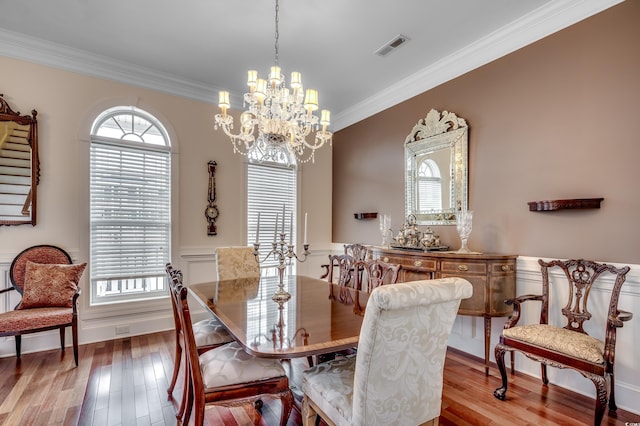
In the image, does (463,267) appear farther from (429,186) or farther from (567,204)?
(429,186)

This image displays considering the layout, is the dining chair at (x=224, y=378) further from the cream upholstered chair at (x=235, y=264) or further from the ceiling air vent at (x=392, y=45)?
the ceiling air vent at (x=392, y=45)

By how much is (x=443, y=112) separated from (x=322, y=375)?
301 centimetres

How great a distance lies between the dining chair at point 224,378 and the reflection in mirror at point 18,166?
101 inches

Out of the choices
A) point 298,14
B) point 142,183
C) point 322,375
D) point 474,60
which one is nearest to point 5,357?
point 142,183

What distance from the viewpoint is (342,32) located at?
2924mm

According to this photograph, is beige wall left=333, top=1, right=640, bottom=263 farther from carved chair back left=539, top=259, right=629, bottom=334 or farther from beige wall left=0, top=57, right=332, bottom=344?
beige wall left=0, top=57, right=332, bottom=344

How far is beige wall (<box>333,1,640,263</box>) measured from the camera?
7.34ft

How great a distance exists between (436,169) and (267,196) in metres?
2.39

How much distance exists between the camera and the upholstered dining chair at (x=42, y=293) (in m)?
2.60

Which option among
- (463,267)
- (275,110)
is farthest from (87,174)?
(463,267)

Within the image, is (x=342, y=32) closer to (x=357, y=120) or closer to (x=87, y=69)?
(x=357, y=120)

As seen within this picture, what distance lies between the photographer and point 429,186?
11.8ft

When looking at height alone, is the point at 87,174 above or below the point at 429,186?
above

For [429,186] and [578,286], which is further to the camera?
[429,186]
